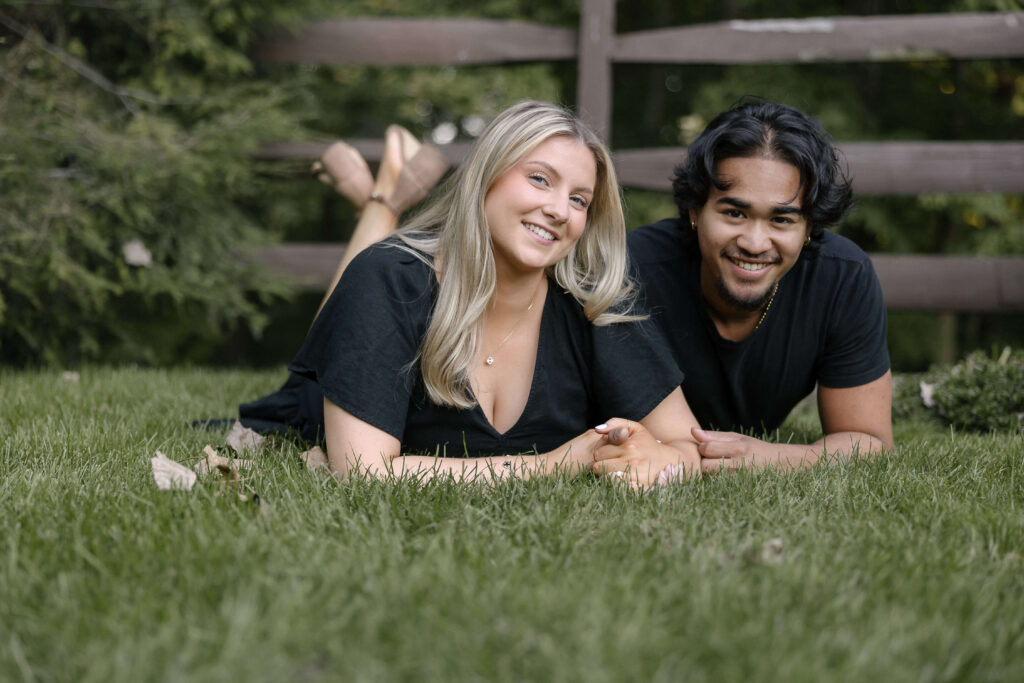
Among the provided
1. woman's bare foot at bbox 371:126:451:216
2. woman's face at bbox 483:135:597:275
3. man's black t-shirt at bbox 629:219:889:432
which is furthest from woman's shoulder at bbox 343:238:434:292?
woman's bare foot at bbox 371:126:451:216

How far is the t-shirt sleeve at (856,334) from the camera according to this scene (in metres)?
3.07

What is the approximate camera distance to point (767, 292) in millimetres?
3061

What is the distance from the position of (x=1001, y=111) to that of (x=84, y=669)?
423 inches

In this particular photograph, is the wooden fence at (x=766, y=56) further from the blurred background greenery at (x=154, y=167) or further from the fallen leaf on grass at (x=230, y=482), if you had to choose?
the fallen leaf on grass at (x=230, y=482)

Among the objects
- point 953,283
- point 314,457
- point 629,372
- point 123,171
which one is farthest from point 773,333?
point 123,171

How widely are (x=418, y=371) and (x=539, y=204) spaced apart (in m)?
0.63

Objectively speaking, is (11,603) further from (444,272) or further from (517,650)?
(444,272)

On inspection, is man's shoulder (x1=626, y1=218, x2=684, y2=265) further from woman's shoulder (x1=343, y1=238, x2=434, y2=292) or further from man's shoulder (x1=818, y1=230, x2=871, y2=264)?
woman's shoulder (x1=343, y1=238, x2=434, y2=292)

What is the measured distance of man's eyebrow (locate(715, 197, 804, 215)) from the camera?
2.95 metres

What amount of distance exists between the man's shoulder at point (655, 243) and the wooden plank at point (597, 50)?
88.3 inches

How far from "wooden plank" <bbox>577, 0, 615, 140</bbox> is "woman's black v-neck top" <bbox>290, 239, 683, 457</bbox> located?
294cm

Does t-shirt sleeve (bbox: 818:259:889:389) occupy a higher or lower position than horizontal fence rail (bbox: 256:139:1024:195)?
lower

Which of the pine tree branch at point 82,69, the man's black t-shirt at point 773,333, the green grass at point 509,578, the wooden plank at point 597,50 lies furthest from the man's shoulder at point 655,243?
the pine tree branch at point 82,69

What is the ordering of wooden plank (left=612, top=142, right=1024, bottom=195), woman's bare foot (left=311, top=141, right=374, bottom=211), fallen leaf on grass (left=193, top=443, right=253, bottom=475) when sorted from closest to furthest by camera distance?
fallen leaf on grass (left=193, top=443, right=253, bottom=475) < woman's bare foot (left=311, top=141, right=374, bottom=211) < wooden plank (left=612, top=142, right=1024, bottom=195)
